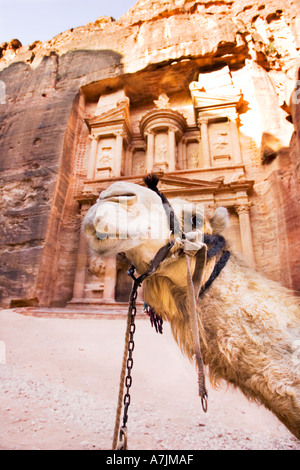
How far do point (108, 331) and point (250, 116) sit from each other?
1079cm

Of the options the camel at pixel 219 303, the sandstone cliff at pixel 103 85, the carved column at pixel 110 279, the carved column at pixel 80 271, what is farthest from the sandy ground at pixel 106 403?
the sandstone cliff at pixel 103 85

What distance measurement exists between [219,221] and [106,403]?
2.54 metres

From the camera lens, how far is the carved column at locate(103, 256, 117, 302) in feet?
31.3

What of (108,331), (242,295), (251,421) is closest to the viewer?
(242,295)

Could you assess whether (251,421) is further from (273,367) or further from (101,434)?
(273,367)

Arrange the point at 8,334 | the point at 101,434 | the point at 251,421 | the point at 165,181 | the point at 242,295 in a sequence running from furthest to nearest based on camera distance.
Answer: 1. the point at 165,181
2. the point at 8,334
3. the point at 251,421
4. the point at 101,434
5. the point at 242,295

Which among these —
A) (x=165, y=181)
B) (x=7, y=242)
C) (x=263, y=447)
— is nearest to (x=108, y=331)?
(x=263, y=447)

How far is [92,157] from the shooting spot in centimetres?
1216

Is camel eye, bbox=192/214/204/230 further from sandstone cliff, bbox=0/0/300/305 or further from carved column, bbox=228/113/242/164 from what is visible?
carved column, bbox=228/113/242/164

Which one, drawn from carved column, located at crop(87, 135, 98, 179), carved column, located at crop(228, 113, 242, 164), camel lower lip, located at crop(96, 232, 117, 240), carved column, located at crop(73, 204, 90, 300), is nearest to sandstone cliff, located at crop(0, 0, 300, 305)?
carved column, located at crop(73, 204, 90, 300)

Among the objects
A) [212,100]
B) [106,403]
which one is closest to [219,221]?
[106,403]

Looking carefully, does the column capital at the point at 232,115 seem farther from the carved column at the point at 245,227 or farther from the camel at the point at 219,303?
the camel at the point at 219,303

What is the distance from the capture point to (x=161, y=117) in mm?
11773

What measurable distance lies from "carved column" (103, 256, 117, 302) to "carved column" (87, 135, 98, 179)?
431 centimetres
